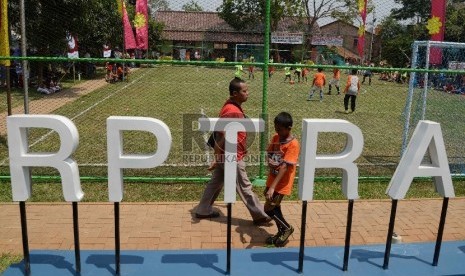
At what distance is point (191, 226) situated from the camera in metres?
4.89

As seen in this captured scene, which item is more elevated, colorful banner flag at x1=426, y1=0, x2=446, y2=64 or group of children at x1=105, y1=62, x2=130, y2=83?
colorful banner flag at x1=426, y1=0, x2=446, y2=64

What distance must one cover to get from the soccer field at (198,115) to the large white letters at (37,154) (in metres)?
3.58

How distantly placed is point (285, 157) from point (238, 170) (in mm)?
788

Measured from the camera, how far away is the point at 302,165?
3430 mm

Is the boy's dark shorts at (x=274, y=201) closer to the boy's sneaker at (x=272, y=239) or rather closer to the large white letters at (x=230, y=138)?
the boy's sneaker at (x=272, y=239)

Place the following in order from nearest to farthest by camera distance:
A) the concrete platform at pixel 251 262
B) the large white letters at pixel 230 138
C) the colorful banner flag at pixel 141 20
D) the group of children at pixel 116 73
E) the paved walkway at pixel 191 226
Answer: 1. the large white letters at pixel 230 138
2. the concrete platform at pixel 251 262
3. the paved walkway at pixel 191 226
4. the colorful banner flag at pixel 141 20
5. the group of children at pixel 116 73

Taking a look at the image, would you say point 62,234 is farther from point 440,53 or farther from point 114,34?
point 114,34

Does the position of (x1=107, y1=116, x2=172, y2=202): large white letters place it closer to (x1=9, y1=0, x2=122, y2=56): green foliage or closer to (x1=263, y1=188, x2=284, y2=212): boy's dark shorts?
(x1=263, y1=188, x2=284, y2=212): boy's dark shorts

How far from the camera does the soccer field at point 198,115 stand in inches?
319

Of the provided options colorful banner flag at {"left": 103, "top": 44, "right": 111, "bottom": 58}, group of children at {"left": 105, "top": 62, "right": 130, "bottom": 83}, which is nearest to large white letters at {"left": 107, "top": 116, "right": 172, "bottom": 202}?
group of children at {"left": 105, "top": 62, "right": 130, "bottom": 83}

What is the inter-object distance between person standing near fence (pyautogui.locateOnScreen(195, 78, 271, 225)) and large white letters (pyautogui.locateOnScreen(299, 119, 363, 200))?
0.93 metres

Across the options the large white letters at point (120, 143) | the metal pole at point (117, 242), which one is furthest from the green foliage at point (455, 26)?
the metal pole at point (117, 242)

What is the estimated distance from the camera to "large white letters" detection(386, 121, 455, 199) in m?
3.37

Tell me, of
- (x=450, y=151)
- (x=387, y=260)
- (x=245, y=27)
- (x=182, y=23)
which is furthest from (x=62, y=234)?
(x=182, y=23)
